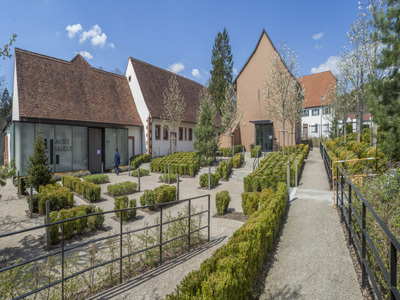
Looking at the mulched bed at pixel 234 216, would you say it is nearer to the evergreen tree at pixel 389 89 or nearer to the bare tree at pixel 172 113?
the evergreen tree at pixel 389 89

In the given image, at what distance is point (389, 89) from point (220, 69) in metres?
35.0

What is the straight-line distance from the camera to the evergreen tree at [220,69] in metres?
39.9

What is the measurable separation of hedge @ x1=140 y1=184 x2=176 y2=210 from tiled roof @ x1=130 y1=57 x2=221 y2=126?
14617mm

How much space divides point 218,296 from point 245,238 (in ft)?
5.57

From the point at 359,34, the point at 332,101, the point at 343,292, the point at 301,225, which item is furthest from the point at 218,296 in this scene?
the point at 332,101

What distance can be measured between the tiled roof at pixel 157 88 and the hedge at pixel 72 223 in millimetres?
17210

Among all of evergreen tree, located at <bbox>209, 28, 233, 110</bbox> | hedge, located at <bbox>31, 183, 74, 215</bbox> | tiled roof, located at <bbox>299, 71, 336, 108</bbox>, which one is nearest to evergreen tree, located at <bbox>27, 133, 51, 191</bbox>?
hedge, located at <bbox>31, 183, 74, 215</bbox>

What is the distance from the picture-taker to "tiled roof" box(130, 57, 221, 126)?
990 inches

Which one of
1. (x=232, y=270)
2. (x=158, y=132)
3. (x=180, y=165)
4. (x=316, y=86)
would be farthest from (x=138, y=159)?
(x=316, y=86)

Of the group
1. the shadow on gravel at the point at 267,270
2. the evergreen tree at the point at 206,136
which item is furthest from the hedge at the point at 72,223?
the evergreen tree at the point at 206,136

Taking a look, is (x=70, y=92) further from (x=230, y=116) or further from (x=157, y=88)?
(x=230, y=116)

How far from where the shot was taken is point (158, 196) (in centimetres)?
1033

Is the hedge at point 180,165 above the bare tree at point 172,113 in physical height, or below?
below

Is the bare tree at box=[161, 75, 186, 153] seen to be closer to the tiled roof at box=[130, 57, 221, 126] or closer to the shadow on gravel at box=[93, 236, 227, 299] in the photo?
the tiled roof at box=[130, 57, 221, 126]
